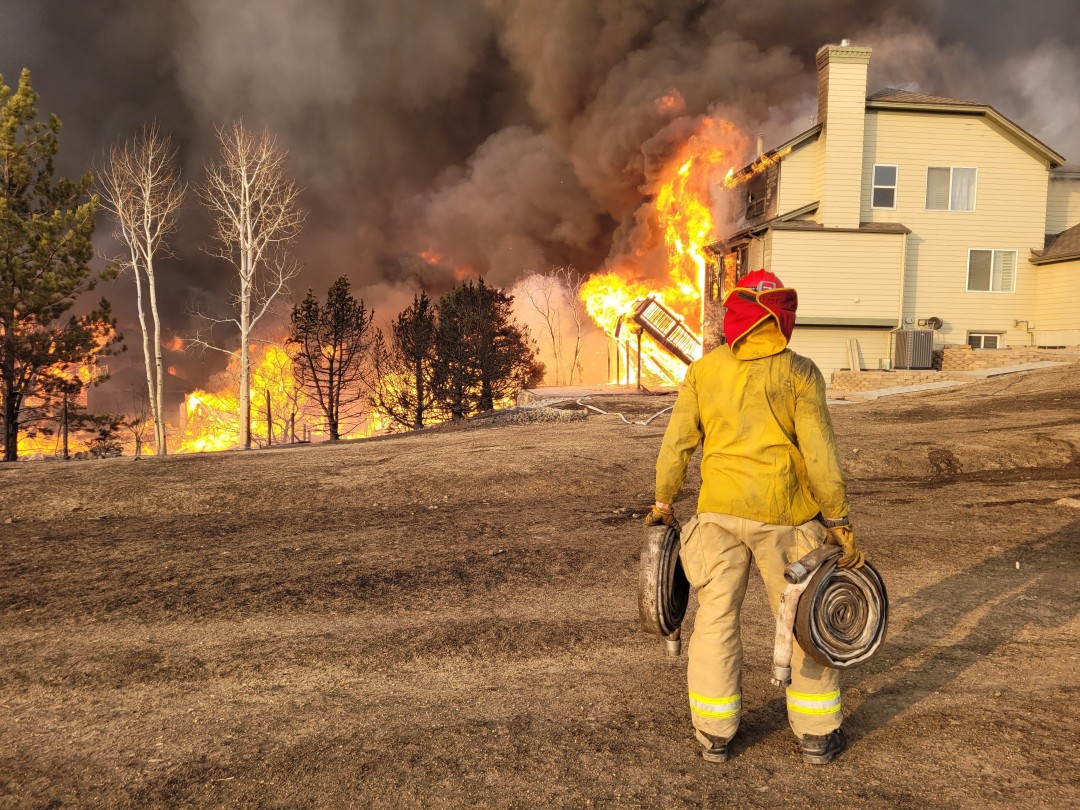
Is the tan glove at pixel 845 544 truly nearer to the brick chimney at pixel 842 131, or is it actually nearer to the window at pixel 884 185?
the brick chimney at pixel 842 131

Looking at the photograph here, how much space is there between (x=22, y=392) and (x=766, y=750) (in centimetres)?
3052

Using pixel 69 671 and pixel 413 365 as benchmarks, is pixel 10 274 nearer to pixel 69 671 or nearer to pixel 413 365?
pixel 413 365

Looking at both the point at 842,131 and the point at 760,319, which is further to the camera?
the point at 842,131

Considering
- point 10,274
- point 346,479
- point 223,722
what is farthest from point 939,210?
point 10,274

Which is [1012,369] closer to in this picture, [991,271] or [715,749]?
[991,271]

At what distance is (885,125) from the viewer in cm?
2723

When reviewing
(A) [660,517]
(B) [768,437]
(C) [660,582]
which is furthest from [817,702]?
(B) [768,437]

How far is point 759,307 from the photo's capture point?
362cm

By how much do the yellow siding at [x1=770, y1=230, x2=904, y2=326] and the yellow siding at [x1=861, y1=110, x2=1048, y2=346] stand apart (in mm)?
1286

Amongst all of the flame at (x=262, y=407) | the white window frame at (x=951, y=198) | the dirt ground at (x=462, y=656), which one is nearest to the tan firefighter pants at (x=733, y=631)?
the dirt ground at (x=462, y=656)

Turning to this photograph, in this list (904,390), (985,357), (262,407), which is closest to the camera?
(904,390)

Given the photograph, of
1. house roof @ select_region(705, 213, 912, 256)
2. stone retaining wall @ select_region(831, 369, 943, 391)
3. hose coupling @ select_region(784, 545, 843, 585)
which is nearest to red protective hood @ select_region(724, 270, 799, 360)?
hose coupling @ select_region(784, 545, 843, 585)

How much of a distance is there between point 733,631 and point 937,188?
2958 centimetres

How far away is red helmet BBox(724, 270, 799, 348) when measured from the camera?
3609 mm
